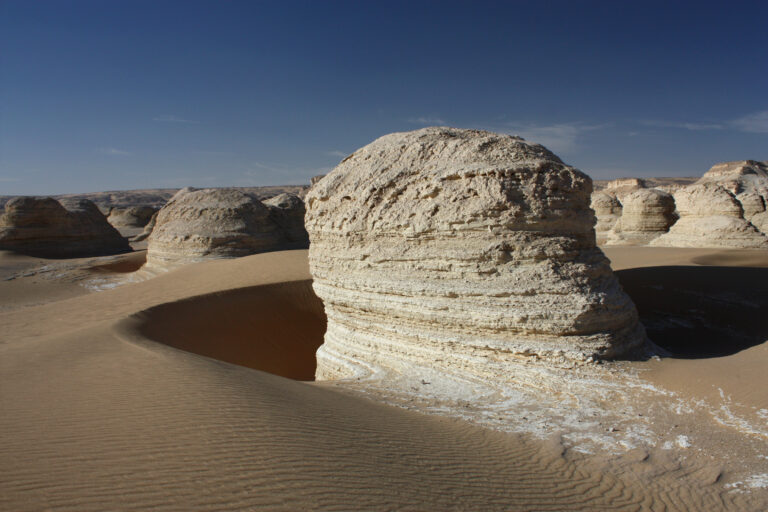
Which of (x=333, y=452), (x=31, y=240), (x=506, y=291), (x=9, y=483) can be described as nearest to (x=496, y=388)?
(x=506, y=291)

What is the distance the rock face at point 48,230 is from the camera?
2581 cm

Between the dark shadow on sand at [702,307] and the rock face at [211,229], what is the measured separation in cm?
1490

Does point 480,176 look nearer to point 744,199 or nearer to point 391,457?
point 391,457

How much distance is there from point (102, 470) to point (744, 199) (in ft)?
102

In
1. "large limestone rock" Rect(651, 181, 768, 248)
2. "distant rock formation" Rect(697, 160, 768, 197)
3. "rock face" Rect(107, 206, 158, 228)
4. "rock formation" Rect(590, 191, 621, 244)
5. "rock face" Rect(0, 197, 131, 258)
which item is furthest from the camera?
"rock face" Rect(107, 206, 158, 228)

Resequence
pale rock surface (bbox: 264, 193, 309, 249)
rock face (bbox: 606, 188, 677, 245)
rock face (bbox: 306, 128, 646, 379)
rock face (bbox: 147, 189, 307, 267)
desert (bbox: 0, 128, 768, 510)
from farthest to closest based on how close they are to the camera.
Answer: rock face (bbox: 606, 188, 677, 245) → pale rock surface (bbox: 264, 193, 309, 249) → rock face (bbox: 147, 189, 307, 267) → rock face (bbox: 306, 128, 646, 379) → desert (bbox: 0, 128, 768, 510)

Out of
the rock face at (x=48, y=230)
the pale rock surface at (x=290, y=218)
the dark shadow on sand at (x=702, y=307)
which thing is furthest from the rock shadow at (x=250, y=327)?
the rock face at (x=48, y=230)

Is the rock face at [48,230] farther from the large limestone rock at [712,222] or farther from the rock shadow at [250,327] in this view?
the large limestone rock at [712,222]

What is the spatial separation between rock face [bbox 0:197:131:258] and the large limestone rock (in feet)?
109

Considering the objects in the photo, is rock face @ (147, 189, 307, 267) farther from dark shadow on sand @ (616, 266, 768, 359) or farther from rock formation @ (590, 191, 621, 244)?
rock formation @ (590, 191, 621, 244)

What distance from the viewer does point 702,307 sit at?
10.2m

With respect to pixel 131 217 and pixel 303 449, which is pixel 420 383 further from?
pixel 131 217

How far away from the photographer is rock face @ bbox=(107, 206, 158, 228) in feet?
146

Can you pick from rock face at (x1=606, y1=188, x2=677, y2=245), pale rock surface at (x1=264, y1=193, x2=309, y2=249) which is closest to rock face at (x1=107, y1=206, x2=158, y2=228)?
pale rock surface at (x1=264, y1=193, x2=309, y2=249)
